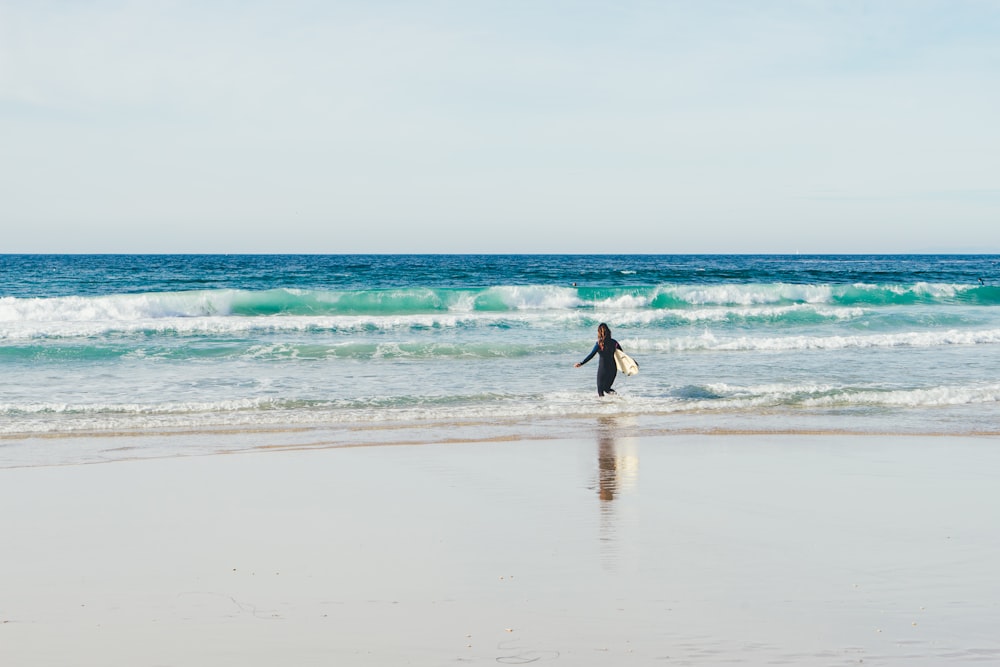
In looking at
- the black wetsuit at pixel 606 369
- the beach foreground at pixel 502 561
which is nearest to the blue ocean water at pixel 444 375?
the black wetsuit at pixel 606 369

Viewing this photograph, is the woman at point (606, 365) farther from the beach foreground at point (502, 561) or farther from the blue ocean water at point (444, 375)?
the beach foreground at point (502, 561)

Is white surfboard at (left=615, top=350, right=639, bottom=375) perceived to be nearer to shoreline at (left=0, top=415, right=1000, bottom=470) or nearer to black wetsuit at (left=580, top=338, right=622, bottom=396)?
black wetsuit at (left=580, top=338, right=622, bottom=396)

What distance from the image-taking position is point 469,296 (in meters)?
35.6

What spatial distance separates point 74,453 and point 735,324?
64.9 feet

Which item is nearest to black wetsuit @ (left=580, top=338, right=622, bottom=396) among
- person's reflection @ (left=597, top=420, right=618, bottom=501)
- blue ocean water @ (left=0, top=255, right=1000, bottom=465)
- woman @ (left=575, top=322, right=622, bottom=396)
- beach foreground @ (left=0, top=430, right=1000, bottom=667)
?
woman @ (left=575, top=322, right=622, bottom=396)

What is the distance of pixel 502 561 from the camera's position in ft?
18.7

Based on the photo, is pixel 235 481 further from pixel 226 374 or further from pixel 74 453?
pixel 226 374

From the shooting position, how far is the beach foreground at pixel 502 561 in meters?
4.42

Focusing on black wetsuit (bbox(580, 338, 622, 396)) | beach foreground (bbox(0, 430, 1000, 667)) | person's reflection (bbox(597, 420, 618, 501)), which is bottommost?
person's reflection (bbox(597, 420, 618, 501))

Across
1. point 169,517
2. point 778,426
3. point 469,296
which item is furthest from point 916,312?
point 169,517

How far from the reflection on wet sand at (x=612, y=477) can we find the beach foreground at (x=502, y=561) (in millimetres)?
39

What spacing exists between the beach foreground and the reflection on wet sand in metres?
0.04

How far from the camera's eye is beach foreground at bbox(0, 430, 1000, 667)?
4.42 metres

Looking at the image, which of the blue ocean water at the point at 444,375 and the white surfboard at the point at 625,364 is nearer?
the blue ocean water at the point at 444,375
